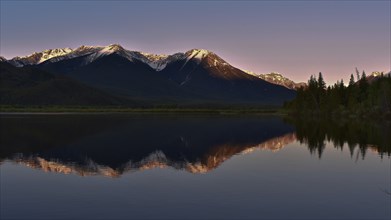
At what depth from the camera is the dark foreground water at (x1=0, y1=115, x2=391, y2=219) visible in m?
24.1

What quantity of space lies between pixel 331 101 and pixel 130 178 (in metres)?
133

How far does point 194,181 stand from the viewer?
1331 inches

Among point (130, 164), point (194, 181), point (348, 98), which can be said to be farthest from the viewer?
point (348, 98)

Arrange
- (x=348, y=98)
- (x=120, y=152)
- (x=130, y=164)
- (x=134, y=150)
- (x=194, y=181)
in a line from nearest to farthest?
(x=194, y=181) < (x=130, y=164) < (x=120, y=152) < (x=134, y=150) < (x=348, y=98)

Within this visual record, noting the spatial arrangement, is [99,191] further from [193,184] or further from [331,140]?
[331,140]

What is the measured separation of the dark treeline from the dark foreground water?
7944cm

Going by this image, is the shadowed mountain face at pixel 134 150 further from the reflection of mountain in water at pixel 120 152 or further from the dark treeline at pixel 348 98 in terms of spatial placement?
the dark treeline at pixel 348 98

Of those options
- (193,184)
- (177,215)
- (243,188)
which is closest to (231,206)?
(177,215)

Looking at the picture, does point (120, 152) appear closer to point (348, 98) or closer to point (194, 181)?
point (194, 181)

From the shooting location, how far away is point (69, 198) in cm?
2714

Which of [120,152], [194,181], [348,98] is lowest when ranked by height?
[194,181]

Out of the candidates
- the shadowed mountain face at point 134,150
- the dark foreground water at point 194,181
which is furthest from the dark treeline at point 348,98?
the dark foreground water at point 194,181

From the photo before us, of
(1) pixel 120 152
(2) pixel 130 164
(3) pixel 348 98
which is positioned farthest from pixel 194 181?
(3) pixel 348 98

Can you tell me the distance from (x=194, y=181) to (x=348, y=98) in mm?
137784
